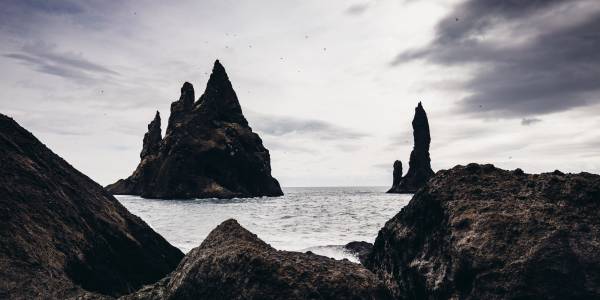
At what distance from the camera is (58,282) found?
15.7 feet

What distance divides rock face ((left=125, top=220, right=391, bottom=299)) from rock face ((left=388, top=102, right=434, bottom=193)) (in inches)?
4625

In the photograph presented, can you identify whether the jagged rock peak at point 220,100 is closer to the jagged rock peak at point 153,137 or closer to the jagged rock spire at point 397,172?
the jagged rock peak at point 153,137

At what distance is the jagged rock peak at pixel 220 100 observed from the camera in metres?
89.2

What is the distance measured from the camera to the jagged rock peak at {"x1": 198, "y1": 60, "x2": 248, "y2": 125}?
89.2 metres

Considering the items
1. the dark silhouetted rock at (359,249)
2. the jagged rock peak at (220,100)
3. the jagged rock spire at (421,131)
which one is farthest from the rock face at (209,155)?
the dark silhouetted rock at (359,249)

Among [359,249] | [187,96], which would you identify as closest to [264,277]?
[359,249]

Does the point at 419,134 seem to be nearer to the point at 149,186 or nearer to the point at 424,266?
→ the point at 149,186

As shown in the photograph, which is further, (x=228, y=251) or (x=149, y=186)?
(x=149, y=186)

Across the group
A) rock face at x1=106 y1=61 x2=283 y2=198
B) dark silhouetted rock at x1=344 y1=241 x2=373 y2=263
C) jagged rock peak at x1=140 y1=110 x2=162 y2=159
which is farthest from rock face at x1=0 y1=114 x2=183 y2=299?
jagged rock peak at x1=140 y1=110 x2=162 y2=159

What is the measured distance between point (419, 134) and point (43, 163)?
123m

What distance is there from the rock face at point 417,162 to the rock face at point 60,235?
4555 inches

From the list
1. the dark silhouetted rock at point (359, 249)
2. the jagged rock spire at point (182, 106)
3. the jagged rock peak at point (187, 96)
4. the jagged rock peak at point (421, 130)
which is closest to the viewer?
the dark silhouetted rock at point (359, 249)


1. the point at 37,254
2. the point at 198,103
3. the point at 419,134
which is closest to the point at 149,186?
the point at 198,103

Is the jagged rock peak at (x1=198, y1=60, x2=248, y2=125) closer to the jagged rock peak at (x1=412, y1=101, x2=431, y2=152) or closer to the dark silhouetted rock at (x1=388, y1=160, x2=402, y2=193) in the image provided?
the dark silhouetted rock at (x1=388, y1=160, x2=402, y2=193)
